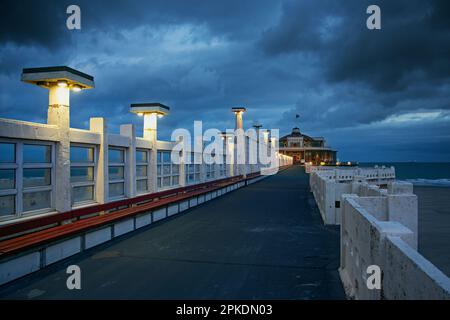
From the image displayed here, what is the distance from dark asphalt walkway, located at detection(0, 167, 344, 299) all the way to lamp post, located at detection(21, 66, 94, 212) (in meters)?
1.42

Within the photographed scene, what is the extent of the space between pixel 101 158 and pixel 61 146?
5.14 ft

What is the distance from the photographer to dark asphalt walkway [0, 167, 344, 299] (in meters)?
4.68

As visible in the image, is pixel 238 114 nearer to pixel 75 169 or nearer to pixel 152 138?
pixel 152 138

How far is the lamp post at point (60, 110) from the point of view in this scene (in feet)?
23.4

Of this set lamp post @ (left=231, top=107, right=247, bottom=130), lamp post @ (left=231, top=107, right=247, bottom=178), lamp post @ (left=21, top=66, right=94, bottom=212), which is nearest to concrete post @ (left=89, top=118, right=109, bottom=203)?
lamp post @ (left=21, top=66, right=94, bottom=212)

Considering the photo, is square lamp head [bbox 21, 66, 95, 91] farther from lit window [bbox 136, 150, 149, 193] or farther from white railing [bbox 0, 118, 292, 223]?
lit window [bbox 136, 150, 149, 193]

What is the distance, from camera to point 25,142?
6.42 metres

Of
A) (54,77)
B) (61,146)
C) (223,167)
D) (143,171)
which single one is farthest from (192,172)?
(54,77)

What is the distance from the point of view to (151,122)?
11844 mm

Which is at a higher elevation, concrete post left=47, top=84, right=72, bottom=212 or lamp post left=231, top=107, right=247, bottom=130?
lamp post left=231, top=107, right=247, bottom=130
